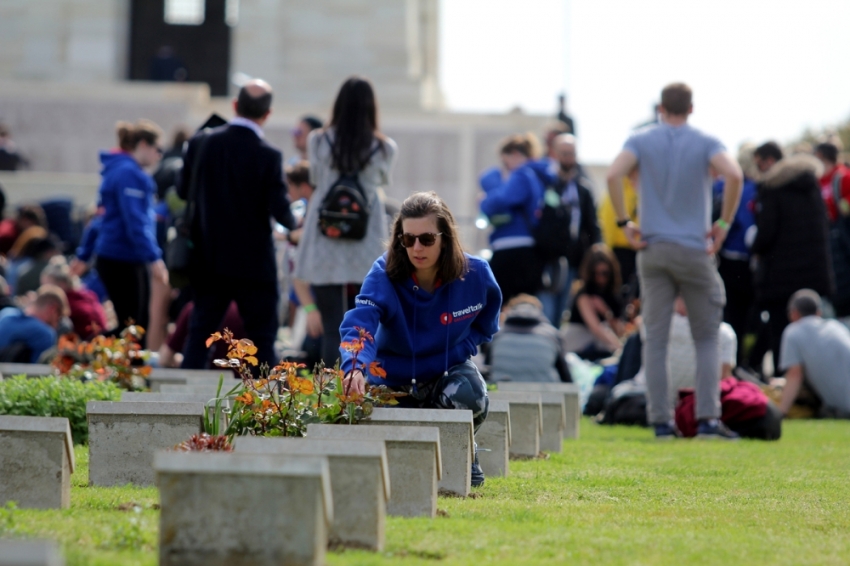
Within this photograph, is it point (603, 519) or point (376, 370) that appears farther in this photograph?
point (376, 370)

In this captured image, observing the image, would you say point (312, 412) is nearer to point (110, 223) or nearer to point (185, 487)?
point (185, 487)

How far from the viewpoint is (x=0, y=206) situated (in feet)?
58.5

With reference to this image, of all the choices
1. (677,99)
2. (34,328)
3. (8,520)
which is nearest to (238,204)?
(677,99)

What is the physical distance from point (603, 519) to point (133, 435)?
2.13 m

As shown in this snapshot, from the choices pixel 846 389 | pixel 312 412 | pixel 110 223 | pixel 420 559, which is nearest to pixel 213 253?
pixel 110 223

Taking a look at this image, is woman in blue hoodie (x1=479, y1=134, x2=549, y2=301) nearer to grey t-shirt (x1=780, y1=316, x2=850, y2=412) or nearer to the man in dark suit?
grey t-shirt (x1=780, y1=316, x2=850, y2=412)

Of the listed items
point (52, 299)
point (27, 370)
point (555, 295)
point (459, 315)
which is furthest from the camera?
point (555, 295)

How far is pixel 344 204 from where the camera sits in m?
9.25

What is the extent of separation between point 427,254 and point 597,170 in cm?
2103

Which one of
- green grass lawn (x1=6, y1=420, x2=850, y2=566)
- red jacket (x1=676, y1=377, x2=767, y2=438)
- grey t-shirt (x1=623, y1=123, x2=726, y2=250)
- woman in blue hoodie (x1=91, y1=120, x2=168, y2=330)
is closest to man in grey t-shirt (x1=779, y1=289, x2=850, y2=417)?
red jacket (x1=676, y1=377, x2=767, y2=438)

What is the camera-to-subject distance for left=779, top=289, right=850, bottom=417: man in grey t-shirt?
12.4m

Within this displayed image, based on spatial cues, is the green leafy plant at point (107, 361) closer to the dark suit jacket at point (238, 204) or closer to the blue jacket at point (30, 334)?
the dark suit jacket at point (238, 204)

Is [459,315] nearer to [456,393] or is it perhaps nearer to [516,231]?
[456,393]

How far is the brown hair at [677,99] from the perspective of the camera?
981 cm
